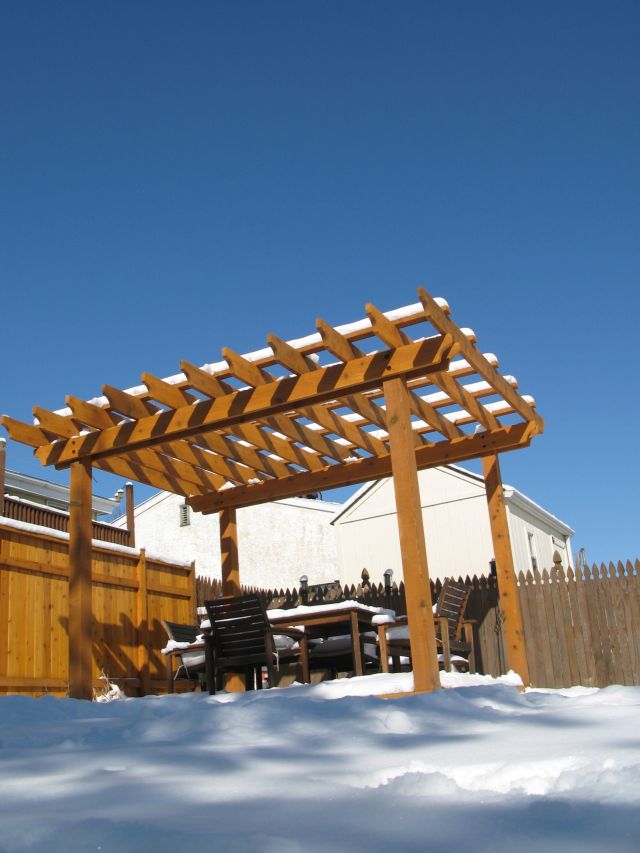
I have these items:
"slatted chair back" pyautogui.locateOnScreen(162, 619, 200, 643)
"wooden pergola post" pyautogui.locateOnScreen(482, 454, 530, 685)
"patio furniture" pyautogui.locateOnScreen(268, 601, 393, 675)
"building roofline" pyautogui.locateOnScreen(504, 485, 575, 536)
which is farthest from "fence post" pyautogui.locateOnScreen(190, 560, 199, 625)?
"building roofline" pyautogui.locateOnScreen(504, 485, 575, 536)

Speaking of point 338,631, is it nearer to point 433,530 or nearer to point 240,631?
point 240,631

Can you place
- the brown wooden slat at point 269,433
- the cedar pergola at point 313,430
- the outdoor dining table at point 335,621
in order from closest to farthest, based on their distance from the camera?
the cedar pergola at point 313,430 < the brown wooden slat at point 269,433 < the outdoor dining table at point 335,621

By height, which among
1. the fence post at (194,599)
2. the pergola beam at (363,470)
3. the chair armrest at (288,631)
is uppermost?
the pergola beam at (363,470)

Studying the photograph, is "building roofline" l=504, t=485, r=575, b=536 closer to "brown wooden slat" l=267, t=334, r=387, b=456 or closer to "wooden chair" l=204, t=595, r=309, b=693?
"brown wooden slat" l=267, t=334, r=387, b=456

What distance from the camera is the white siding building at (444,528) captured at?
23.6 metres

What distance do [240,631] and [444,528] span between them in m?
17.3

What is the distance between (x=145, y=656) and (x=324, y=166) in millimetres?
10121

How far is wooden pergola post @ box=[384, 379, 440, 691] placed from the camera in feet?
19.5

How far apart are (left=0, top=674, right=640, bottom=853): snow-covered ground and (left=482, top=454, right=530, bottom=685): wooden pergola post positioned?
16.0 ft

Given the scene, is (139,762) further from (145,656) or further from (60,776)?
(145,656)

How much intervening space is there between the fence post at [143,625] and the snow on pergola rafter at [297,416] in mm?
1296

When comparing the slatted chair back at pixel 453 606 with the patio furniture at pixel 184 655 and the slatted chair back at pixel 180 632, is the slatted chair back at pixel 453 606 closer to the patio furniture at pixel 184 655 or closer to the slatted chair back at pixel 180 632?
the patio furniture at pixel 184 655

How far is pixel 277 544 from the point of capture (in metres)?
30.2

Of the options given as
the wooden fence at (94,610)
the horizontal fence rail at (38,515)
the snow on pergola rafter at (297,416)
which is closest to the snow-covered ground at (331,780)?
the snow on pergola rafter at (297,416)
